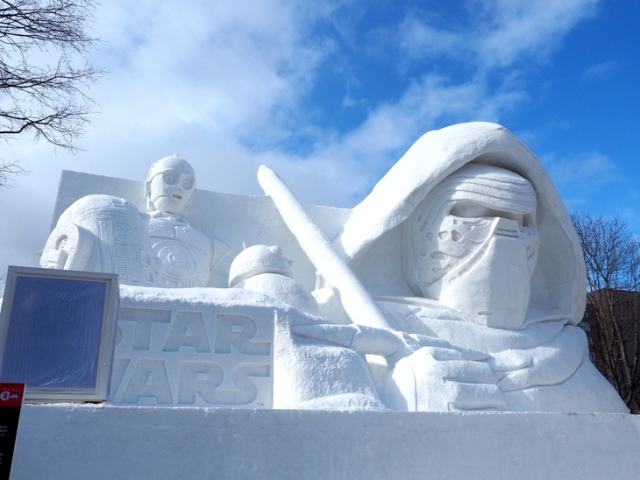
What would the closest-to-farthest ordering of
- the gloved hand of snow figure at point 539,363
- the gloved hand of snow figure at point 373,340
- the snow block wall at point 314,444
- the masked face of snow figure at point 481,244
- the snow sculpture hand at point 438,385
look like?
the snow block wall at point 314,444 → the snow sculpture hand at point 438,385 → the gloved hand of snow figure at point 373,340 → the gloved hand of snow figure at point 539,363 → the masked face of snow figure at point 481,244

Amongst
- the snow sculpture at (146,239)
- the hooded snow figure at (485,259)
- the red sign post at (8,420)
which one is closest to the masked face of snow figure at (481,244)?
the hooded snow figure at (485,259)

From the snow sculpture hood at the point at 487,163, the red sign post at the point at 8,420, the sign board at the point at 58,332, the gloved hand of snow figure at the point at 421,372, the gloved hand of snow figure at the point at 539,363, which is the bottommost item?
the red sign post at the point at 8,420

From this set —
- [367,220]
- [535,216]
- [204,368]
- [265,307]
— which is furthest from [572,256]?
[204,368]

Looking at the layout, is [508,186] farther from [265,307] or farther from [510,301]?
[265,307]

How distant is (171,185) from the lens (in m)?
6.18

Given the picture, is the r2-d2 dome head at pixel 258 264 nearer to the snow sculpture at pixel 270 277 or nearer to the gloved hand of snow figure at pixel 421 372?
the snow sculpture at pixel 270 277

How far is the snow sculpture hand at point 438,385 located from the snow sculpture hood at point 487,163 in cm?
217

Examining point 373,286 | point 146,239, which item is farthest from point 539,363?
point 146,239

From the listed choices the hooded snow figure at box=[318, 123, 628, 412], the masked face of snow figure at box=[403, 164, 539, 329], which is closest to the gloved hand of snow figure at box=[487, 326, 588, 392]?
the hooded snow figure at box=[318, 123, 628, 412]

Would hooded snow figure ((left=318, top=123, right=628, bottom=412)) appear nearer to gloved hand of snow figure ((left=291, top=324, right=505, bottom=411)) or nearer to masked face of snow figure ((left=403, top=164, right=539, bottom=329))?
masked face of snow figure ((left=403, top=164, right=539, bottom=329))

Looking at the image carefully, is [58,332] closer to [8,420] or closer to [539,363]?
[8,420]

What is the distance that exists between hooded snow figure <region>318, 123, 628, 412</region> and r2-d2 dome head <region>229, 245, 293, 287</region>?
92 cm

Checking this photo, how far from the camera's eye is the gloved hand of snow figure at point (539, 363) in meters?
4.89

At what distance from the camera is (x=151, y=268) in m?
4.82
